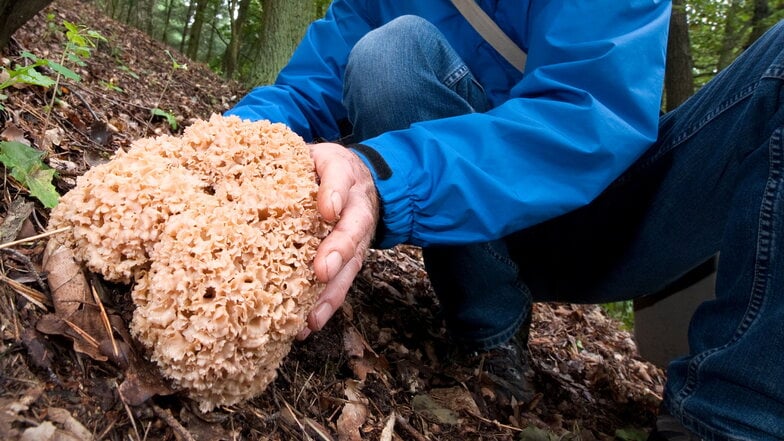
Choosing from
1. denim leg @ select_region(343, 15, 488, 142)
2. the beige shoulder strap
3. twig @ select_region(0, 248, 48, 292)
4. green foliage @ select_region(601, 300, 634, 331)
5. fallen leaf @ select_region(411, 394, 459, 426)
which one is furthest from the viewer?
green foliage @ select_region(601, 300, 634, 331)

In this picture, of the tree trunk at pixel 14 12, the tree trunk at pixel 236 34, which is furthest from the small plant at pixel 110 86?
the tree trunk at pixel 236 34

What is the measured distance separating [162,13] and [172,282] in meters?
25.0

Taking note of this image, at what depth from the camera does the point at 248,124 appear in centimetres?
228

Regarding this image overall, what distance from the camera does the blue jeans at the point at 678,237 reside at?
2.08 m

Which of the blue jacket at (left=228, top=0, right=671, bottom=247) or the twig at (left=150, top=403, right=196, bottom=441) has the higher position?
the blue jacket at (left=228, top=0, right=671, bottom=247)

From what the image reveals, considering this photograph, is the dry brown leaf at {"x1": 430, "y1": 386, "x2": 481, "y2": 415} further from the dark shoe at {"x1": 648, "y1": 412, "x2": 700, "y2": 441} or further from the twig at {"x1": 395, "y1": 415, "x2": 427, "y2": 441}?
the dark shoe at {"x1": 648, "y1": 412, "x2": 700, "y2": 441}

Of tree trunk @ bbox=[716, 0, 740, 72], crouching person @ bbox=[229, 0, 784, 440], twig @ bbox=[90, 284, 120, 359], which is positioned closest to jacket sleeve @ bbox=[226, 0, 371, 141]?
crouching person @ bbox=[229, 0, 784, 440]

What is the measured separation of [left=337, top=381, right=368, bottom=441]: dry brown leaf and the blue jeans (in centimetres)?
91

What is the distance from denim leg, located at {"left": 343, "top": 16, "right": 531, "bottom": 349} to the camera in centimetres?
273

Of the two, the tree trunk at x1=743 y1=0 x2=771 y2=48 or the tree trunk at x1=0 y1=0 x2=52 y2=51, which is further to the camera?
the tree trunk at x1=743 y1=0 x2=771 y2=48

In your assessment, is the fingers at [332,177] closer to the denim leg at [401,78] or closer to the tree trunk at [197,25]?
the denim leg at [401,78]

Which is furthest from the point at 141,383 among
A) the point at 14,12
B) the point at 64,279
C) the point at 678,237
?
the point at 678,237

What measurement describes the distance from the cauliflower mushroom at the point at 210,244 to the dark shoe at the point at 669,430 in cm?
188

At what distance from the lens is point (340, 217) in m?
1.98
